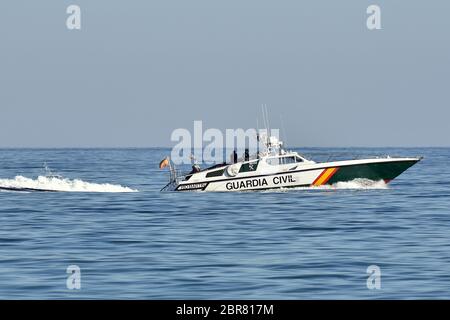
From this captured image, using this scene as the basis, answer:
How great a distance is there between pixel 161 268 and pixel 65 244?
254 inches

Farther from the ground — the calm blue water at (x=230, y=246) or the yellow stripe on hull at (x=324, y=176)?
the yellow stripe on hull at (x=324, y=176)

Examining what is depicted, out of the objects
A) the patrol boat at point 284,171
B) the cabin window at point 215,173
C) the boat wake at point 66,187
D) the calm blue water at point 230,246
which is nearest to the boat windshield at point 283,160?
the patrol boat at point 284,171

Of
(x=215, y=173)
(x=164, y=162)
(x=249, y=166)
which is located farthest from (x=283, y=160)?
(x=164, y=162)

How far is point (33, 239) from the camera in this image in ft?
101

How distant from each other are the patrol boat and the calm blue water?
1204mm

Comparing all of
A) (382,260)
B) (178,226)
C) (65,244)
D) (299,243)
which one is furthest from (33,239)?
(382,260)

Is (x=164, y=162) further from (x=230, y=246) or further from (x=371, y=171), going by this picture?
(x=230, y=246)

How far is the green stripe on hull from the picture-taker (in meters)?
50.1

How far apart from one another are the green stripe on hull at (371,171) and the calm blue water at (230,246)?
68.3 inches

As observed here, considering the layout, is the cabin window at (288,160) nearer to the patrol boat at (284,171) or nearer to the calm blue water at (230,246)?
the patrol boat at (284,171)

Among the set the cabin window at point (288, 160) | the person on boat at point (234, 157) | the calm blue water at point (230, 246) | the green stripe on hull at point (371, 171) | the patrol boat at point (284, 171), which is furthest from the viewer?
the green stripe on hull at point (371, 171)

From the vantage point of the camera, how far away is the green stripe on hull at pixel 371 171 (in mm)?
50125

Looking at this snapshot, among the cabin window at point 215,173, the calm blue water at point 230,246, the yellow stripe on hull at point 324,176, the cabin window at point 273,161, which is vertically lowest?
the calm blue water at point 230,246
